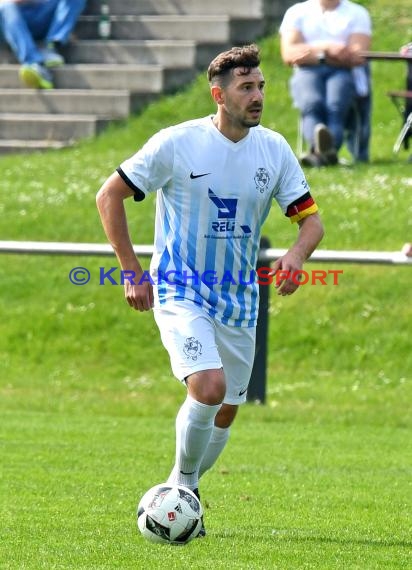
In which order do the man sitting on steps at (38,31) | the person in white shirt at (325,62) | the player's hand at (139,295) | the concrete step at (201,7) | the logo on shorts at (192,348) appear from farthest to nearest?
1. the concrete step at (201,7)
2. the man sitting on steps at (38,31)
3. the person in white shirt at (325,62)
4. the player's hand at (139,295)
5. the logo on shorts at (192,348)

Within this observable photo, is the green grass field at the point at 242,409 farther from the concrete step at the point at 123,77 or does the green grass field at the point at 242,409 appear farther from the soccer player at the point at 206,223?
the soccer player at the point at 206,223

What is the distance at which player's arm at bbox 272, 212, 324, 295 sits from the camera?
6781mm

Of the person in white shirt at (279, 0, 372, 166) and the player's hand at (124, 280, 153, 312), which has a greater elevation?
the player's hand at (124, 280, 153, 312)

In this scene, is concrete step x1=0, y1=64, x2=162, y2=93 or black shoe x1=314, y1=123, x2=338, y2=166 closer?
black shoe x1=314, y1=123, x2=338, y2=166

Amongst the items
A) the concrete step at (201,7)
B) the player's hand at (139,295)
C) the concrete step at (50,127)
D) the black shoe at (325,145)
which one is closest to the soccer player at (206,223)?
the player's hand at (139,295)

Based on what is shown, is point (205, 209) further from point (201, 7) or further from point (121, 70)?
point (201, 7)

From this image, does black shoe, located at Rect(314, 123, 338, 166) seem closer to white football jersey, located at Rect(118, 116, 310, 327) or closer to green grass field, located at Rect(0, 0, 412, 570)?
green grass field, located at Rect(0, 0, 412, 570)

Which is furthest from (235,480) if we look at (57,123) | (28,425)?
(57,123)

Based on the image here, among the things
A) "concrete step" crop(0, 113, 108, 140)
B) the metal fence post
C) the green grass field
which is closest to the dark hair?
the green grass field

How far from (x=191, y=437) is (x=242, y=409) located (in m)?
5.00

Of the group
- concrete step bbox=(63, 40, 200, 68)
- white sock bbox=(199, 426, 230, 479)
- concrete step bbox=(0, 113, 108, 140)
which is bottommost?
concrete step bbox=(0, 113, 108, 140)

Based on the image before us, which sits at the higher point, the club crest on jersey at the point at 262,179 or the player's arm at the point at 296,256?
the club crest on jersey at the point at 262,179

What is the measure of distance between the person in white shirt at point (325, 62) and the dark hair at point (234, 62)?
7.88m

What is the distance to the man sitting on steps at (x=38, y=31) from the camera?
1948cm
